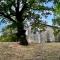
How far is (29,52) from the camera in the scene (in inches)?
516

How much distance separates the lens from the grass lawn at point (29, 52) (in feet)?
39.7

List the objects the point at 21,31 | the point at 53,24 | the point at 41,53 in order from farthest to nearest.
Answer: the point at 53,24, the point at 21,31, the point at 41,53

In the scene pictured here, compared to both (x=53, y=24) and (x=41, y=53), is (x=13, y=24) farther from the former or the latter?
(x=53, y=24)

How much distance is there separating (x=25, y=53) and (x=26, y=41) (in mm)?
2164

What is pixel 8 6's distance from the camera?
14.0m

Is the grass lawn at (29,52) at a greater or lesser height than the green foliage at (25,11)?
lesser

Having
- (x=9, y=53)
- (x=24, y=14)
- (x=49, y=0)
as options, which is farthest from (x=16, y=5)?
(x=9, y=53)

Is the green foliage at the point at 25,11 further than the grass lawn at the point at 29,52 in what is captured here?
Yes

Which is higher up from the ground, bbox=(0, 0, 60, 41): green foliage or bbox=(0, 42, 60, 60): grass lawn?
bbox=(0, 0, 60, 41): green foliage

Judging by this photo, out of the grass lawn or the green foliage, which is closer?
the grass lawn

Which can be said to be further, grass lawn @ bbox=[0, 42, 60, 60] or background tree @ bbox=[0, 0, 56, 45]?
background tree @ bbox=[0, 0, 56, 45]

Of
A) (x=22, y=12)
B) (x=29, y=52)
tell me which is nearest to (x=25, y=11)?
(x=22, y=12)

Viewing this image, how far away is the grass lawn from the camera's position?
12089 mm

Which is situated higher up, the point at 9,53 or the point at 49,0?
the point at 49,0
